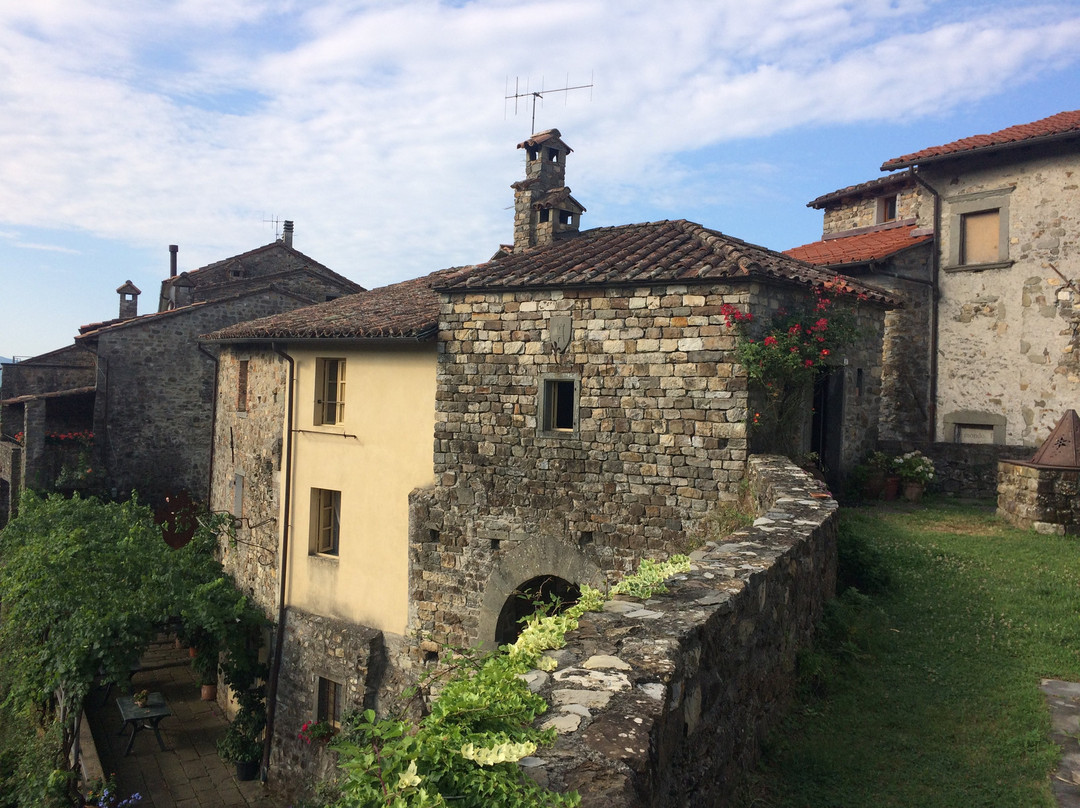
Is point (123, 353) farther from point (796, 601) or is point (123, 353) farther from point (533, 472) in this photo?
point (796, 601)

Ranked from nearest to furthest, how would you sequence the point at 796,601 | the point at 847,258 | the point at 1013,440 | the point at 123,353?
the point at 796,601, the point at 1013,440, the point at 847,258, the point at 123,353

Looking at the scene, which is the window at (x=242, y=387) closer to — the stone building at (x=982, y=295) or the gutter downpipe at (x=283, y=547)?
the gutter downpipe at (x=283, y=547)

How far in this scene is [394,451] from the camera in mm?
11875

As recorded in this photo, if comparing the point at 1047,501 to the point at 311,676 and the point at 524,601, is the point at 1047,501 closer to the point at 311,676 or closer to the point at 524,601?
the point at 524,601

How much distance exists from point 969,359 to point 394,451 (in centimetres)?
1111

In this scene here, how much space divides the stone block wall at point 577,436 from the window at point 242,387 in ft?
19.9

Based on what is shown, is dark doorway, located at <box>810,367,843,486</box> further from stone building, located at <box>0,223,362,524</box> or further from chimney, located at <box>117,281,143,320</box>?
chimney, located at <box>117,281,143,320</box>

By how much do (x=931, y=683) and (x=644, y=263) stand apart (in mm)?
5726

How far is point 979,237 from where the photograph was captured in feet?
50.0

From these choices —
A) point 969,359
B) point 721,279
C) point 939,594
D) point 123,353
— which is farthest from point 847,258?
point 123,353

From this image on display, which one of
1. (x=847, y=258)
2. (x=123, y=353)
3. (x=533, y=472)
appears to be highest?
(x=847, y=258)

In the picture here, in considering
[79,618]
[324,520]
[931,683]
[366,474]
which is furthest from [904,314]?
[79,618]

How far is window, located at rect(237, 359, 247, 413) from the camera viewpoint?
15500 millimetres

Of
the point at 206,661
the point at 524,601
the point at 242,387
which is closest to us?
the point at 524,601
